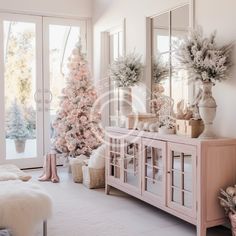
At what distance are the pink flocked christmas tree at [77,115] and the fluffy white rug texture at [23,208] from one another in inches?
103

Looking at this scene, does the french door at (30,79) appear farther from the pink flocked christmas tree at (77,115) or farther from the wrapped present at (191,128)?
the wrapped present at (191,128)

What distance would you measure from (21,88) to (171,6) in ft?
9.39

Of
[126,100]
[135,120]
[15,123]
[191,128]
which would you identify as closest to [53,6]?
[15,123]

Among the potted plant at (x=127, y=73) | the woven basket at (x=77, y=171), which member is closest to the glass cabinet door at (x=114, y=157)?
the potted plant at (x=127, y=73)

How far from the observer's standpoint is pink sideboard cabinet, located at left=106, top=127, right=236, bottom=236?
2.86 metres

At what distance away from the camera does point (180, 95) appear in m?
3.84

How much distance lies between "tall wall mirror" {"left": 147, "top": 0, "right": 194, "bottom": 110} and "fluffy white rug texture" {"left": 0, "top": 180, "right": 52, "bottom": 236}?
1782 millimetres

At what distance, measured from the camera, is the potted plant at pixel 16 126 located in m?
5.67

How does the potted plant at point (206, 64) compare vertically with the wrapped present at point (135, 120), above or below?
above

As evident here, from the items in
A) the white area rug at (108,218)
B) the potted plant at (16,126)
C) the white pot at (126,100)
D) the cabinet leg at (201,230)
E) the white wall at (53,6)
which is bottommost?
the white area rug at (108,218)

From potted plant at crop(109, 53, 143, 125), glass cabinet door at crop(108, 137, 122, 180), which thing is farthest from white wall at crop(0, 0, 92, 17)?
glass cabinet door at crop(108, 137, 122, 180)

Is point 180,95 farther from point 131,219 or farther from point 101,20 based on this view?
point 101,20

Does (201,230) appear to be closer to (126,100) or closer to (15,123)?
(126,100)

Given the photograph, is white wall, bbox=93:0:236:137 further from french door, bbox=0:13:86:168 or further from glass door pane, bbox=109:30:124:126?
french door, bbox=0:13:86:168
